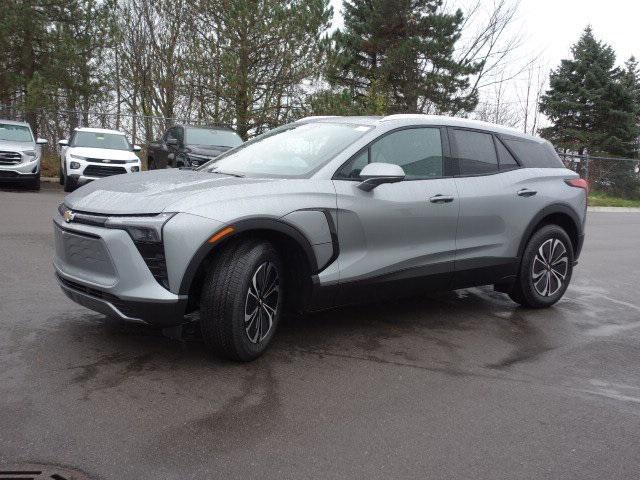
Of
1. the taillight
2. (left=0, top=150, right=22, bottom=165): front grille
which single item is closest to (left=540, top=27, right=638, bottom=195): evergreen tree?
(left=0, top=150, right=22, bottom=165): front grille

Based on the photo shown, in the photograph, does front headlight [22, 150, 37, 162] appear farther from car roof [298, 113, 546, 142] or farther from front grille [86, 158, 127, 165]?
car roof [298, 113, 546, 142]

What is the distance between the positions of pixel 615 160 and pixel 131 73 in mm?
20565

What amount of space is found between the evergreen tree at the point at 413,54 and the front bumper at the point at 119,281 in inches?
1141

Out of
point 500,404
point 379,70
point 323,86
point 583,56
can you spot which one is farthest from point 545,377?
point 583,56

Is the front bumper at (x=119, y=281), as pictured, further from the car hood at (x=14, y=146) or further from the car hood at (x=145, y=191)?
the car hood at (x=14, y=146)

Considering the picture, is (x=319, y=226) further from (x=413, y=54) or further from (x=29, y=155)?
(x=413, y=54)

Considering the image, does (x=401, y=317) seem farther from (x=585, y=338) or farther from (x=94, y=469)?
(x=94, y=469)

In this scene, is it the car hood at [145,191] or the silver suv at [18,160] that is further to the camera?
the silver suv at [18,160]

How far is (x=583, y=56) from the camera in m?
37.8

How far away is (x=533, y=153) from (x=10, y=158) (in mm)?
13186

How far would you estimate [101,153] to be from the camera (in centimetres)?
1596

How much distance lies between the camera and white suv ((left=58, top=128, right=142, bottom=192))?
15.7 metres

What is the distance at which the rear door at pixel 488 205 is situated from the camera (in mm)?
5355

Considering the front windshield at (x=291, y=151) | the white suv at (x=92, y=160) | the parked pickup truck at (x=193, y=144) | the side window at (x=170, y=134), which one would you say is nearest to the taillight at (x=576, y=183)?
the front windshield at (x=291, y=151)
